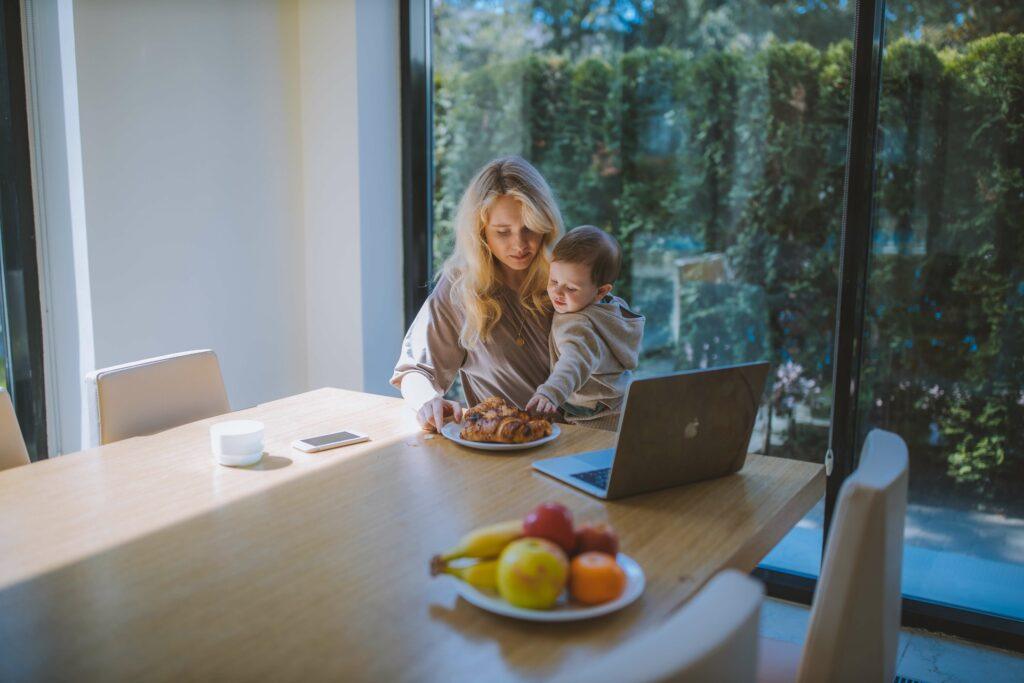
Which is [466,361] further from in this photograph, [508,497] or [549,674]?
[549,674]

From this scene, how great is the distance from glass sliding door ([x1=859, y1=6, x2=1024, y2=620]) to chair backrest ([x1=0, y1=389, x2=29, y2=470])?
2.16 metres

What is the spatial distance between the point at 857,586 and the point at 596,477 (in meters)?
0.60

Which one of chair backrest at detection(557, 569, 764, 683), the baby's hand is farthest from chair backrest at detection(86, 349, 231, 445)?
chair backrest at detection(557, 569, 764, 683)

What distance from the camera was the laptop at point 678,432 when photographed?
4.46 ft

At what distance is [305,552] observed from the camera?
4.05 feet

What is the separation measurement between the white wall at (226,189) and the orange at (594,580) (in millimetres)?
2027

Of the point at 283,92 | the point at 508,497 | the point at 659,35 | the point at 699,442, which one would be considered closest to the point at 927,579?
the point at 699,442

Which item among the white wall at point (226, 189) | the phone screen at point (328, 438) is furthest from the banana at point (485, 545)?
the white wall at point (226, 189)

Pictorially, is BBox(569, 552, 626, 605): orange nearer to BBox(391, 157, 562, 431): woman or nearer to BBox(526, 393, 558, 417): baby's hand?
BBox(526, 393, 558, 417): baby's hand

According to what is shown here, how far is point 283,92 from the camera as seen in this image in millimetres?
3129

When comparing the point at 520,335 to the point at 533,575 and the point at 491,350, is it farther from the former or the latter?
the point at 533,575

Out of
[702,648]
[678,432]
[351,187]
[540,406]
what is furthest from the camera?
[351,187]

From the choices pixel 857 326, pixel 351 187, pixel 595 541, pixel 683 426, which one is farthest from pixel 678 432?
pixel 351 187

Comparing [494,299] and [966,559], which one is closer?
[494,299]
